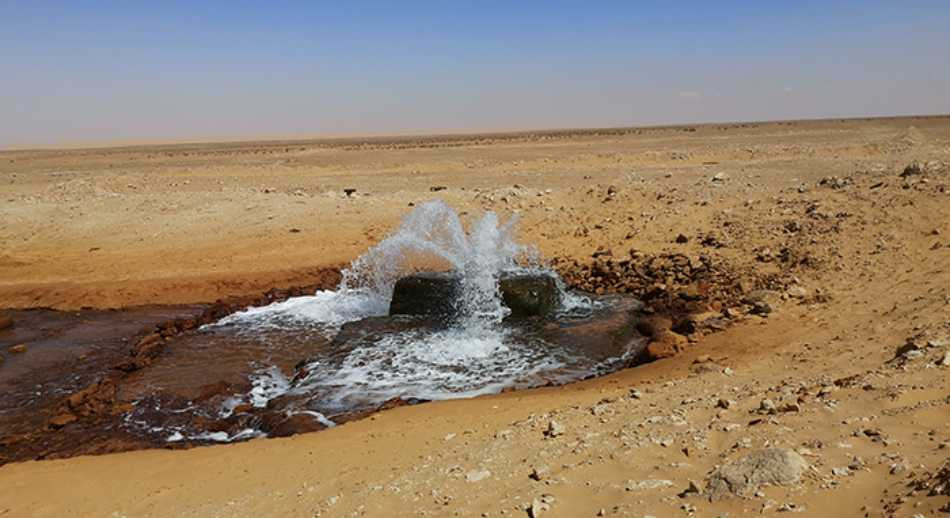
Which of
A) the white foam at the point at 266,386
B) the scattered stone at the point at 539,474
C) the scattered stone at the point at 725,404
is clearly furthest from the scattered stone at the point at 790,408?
the white foam at the point at 266,386

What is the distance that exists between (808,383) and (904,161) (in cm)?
1348

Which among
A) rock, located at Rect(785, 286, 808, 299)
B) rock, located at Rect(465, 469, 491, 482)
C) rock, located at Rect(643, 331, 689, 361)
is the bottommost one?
rock, located at Rect(643, 331, 689, 361)

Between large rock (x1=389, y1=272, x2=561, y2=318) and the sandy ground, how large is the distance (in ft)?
8.21

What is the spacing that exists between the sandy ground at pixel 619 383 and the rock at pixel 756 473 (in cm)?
7

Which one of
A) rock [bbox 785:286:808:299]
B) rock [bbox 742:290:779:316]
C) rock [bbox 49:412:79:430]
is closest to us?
rock [bbox 49:412:79:430]

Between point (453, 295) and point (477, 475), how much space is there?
530 cm

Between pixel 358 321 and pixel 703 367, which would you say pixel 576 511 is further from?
pixel 358 321

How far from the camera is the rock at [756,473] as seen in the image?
3.30 meters

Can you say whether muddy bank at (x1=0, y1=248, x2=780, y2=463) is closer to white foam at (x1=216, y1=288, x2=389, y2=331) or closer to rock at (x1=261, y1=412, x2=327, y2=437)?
rock at (x1=261, y1=412, x2=327, y2=437)

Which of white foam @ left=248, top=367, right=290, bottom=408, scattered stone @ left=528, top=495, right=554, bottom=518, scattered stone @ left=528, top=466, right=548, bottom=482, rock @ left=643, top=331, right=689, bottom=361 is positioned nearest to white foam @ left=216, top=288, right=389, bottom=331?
white foam @ left=248, top=367, right=290, bottom=408

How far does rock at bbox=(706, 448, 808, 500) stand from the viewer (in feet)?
10.8

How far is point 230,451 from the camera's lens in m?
5.37

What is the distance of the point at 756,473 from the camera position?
3.38m

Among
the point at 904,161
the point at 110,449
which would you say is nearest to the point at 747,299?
the point at 110,449
